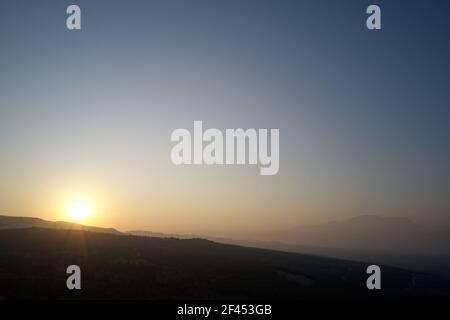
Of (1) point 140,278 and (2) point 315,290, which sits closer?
(1) point 140,278

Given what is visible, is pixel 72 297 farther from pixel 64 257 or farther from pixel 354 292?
pixel 354 292

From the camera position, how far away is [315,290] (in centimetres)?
6006

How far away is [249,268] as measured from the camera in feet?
236
